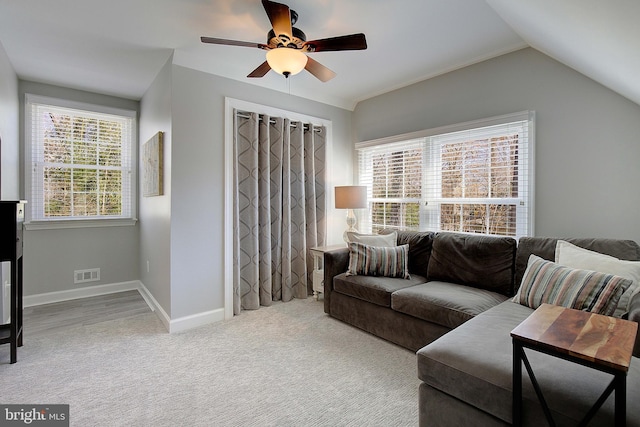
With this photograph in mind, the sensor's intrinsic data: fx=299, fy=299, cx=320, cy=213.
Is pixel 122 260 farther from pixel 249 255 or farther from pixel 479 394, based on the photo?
pixel 479 394

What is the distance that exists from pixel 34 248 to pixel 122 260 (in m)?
0.90

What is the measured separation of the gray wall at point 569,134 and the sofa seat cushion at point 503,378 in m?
1.38

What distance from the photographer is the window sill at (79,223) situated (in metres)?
3.50

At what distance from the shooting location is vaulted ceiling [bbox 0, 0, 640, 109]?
68.5 inches

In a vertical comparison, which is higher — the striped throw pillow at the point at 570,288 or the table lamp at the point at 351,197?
the table lamp at the point at 351,197

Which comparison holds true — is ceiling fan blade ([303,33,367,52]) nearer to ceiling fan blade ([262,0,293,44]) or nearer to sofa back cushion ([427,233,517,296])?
ceiling fan blade ([262,0,293,44])

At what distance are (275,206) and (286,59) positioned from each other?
1.80 metres

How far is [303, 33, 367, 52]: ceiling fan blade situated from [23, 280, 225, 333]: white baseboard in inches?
101

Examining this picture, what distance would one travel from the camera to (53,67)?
3.12 m

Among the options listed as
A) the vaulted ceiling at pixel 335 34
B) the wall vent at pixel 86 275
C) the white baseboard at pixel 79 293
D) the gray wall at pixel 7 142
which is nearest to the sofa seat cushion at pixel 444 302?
the vaulted ceiling at pixel 335 34

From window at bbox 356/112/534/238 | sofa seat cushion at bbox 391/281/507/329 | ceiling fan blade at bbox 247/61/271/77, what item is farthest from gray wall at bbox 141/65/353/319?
window at bbox 356/112/534/238

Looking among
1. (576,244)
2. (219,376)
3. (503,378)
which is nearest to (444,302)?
(503,378)

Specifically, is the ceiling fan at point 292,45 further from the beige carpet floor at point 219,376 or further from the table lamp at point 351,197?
the beige carpet floor at point 219,376

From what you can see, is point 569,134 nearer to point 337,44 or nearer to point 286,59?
point 337,44
